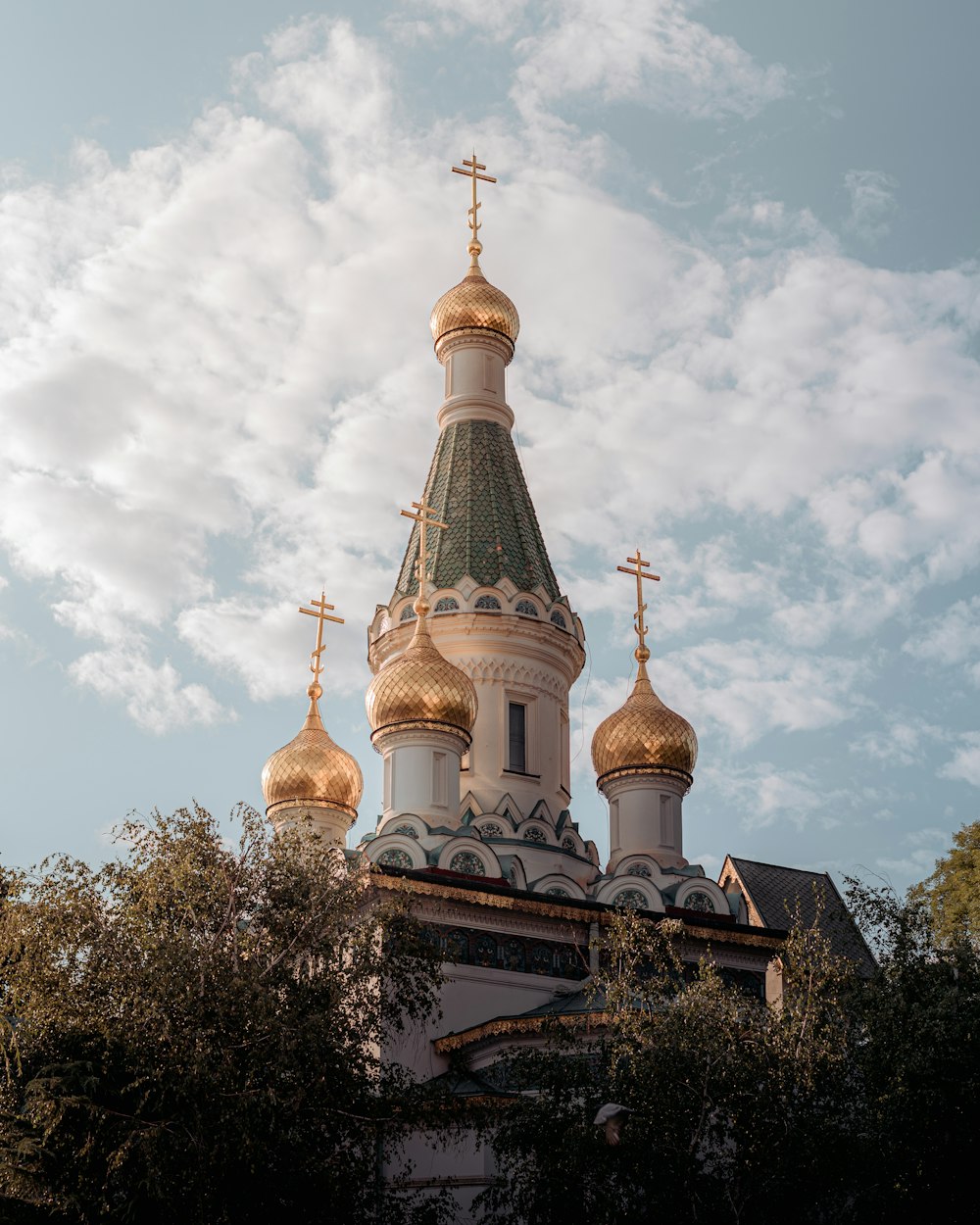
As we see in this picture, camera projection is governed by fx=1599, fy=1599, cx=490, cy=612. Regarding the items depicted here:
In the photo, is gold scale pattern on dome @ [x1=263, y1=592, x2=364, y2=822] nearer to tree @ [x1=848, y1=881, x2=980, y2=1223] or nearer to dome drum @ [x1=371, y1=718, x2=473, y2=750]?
dome drum @ [x1=371, y1=718, x2=473, y2=750]

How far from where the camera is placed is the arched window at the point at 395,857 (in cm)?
2352

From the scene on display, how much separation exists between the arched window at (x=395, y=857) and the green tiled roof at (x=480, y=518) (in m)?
5.82

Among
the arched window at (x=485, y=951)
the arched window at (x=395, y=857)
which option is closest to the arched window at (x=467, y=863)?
the arched window at (x=395, y=857)

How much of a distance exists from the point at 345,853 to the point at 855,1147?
437 inches

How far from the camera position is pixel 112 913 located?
15.0 meters

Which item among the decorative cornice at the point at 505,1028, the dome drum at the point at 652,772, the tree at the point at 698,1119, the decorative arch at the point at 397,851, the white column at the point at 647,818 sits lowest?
the tree at the point at 698,1119

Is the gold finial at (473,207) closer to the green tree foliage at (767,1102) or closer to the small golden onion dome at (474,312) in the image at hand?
the small golden onion dome at (474,312)

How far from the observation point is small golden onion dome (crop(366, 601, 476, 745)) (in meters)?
24.8

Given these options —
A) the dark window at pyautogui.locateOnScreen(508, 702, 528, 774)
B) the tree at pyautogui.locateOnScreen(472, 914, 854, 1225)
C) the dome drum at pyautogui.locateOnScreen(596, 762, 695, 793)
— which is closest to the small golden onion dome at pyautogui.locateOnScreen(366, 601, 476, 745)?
the dark window at pyautogui.locateOnScreen(508, 702, 528, 774)

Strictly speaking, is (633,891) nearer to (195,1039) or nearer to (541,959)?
(541,959)

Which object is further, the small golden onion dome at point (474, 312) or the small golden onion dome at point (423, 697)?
the small golden onion dome at point (474, 312)

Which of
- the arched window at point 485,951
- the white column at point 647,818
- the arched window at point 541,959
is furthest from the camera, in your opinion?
the white column at point 647,818

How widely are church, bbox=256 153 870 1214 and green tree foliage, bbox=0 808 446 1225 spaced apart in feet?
18.9

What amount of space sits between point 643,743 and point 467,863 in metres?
4.26
